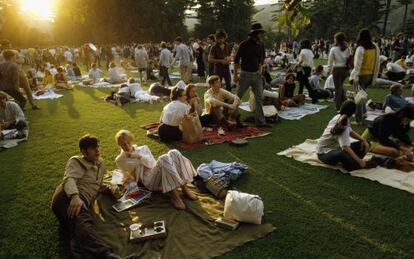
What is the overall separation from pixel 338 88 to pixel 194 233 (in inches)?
248

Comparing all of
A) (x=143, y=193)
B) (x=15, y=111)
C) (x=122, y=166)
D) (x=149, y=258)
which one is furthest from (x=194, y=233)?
(x=15, y=111)

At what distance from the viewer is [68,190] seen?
3.60 m

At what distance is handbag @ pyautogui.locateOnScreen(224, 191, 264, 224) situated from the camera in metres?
3.62

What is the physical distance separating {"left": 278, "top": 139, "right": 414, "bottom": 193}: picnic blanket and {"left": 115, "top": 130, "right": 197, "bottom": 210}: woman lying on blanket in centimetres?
212

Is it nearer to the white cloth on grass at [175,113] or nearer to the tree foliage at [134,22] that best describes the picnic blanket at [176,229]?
the white cloth on grass at [175,113]

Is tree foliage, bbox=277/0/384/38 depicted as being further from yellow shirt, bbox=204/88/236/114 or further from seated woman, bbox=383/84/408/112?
yellow shirt, bbox=204/88/236/114

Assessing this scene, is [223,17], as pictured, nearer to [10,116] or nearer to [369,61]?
[369,61]

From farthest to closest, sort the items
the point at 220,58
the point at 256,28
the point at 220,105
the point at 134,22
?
1. the point at 134,22
2. the point at 220,58
3. the point at 220,105
4. the point at 256,28

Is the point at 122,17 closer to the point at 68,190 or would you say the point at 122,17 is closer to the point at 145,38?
the point at 145,38

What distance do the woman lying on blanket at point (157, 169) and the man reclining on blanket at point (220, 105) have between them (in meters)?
3.10

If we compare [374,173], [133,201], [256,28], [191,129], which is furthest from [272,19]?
[256,28]

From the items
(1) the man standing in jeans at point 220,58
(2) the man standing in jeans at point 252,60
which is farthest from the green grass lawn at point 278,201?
(1) the man standing in jeans at point 220,58

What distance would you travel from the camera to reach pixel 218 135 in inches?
275

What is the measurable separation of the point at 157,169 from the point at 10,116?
5161mm
